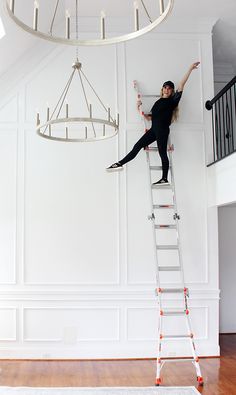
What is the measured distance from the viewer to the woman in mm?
5367

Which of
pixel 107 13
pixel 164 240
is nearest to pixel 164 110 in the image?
pixel 107 13

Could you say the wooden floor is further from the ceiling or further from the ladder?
the ceiling

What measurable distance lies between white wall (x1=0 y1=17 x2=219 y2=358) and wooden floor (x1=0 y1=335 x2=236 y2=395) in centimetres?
23

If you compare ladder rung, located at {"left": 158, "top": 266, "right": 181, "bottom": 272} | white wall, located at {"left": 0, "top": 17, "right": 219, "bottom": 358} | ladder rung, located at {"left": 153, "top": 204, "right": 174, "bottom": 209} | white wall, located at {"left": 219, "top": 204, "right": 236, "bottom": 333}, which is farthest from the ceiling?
ladder rung, located at {"left": 158, "top": 266, "right": 181, "bottom": 272}

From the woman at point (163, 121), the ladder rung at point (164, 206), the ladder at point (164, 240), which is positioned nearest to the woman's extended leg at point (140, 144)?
the woman at point (163, 121)

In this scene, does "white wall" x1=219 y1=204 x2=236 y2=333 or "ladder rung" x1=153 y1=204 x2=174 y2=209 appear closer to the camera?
"ladder rung" x1=153 y1=204 x2=174 y2=209

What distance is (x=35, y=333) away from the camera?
5445 millimetres

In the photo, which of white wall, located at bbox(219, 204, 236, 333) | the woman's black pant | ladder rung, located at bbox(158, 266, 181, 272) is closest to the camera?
ladder rung, located at bbox(158, 266, 181, 272)

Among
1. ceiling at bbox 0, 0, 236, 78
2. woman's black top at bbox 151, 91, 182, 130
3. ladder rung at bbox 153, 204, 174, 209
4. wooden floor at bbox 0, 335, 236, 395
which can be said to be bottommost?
wooden floor at bbox 0, 335, 236, 395

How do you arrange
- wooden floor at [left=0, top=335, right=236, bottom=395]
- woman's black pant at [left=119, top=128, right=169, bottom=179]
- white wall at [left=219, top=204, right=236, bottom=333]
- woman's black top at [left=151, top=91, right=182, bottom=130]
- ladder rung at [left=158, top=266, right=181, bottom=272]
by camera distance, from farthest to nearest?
white wall at [left=219, top=204, right=236, bottom=333] < woman's black top at [left=151, top=91, right=182, bottom=130] < woman's black pant at [left=119, top=128, right=169, bottom=179] < ladder rung at [left=158, top=266, right=181, bottom=272] < wooden floor at [left=0, top=335, right=236, bottom=395]

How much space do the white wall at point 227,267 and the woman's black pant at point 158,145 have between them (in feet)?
6.35

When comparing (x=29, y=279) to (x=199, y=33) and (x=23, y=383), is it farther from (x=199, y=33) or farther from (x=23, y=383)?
(x=199, y=33)

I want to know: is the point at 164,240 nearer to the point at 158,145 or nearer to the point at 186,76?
the point at 158,145

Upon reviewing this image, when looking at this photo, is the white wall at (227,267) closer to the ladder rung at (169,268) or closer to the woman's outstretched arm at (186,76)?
the ladder rung at (169,268)
